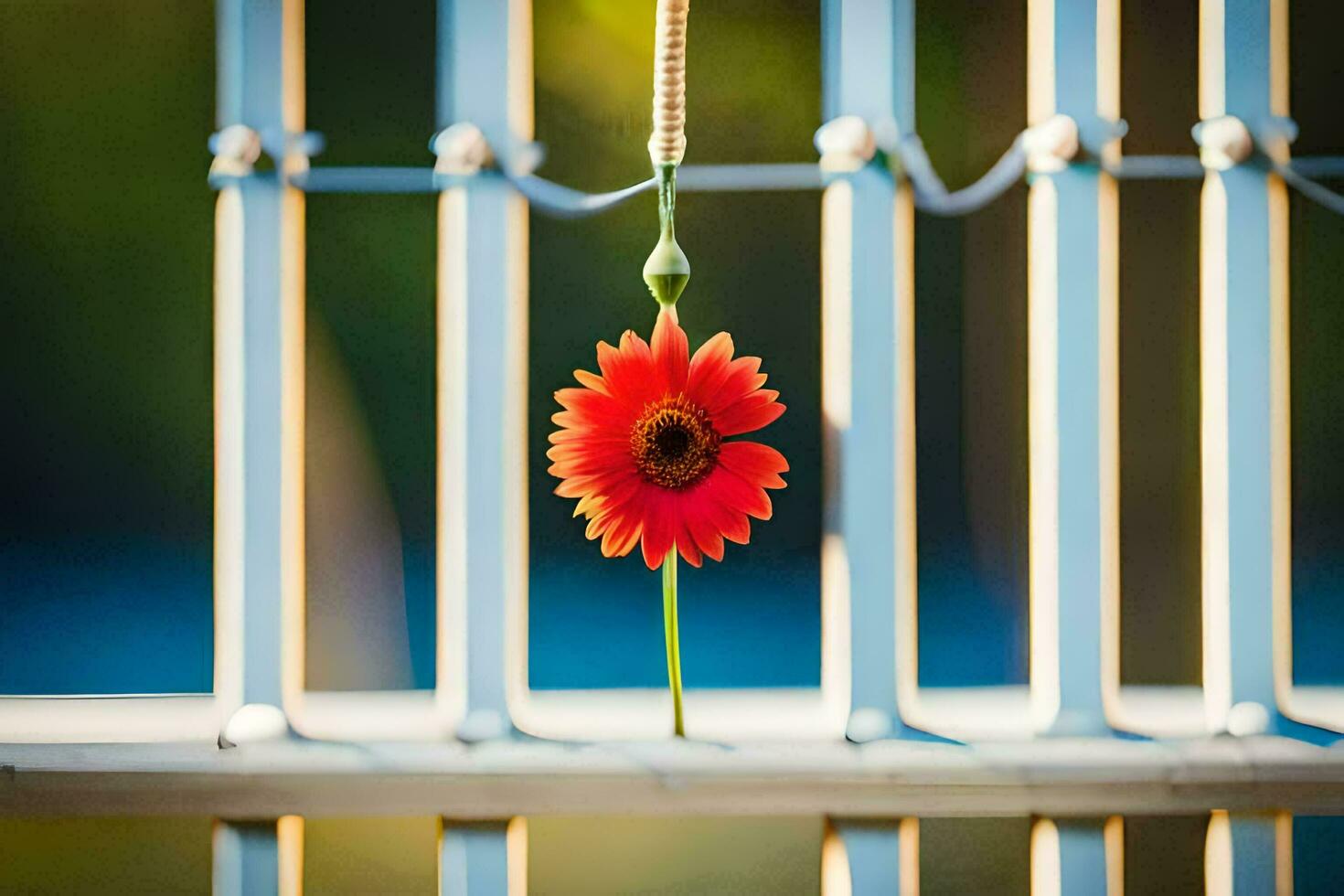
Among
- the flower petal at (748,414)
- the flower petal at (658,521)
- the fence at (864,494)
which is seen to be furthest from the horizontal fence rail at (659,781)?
the flower petal at (748,414)

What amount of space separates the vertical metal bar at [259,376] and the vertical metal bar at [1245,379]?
998 mm

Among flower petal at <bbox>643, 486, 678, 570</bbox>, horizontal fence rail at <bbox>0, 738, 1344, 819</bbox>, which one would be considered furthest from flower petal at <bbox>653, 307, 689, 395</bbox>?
horizontal fence rail at <bbox>0, 738, 1344, 819</bbox>

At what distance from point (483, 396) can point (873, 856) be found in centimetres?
64

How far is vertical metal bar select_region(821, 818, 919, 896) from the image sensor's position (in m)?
0.97

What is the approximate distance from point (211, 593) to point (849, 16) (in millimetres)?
942

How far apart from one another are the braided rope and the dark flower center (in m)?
0.25

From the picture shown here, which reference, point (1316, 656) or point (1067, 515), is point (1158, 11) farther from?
point (1316, 656)

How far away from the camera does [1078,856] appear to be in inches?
38.4

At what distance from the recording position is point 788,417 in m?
1.02

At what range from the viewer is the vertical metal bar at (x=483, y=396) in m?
0.97

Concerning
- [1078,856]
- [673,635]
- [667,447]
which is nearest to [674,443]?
[667,447]

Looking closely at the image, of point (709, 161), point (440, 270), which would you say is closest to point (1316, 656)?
point (709, 161)

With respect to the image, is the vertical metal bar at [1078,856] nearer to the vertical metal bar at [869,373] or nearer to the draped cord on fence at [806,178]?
the vertical metal bar at [869,373]

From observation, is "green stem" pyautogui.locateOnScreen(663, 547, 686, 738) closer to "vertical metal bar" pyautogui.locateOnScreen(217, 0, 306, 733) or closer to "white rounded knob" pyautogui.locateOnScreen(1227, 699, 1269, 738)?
"vertical metal bar" pyautogui.locateOnScreen(217, 0, 306, 733)
